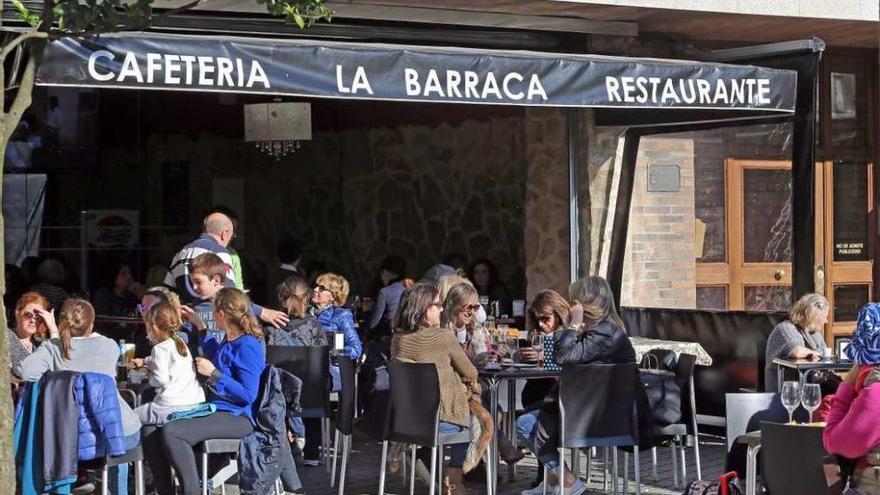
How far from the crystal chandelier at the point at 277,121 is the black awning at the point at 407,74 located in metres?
5.11

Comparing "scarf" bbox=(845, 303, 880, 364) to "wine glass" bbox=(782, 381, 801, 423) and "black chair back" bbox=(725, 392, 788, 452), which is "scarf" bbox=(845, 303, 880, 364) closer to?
"wine glass" bbox=(782, 381, 801, 423)

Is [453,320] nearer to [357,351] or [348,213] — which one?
[357,351]

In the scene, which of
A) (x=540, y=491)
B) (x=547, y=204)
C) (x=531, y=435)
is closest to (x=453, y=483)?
(x=540, y=491)

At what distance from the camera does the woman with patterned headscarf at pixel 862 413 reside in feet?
21.5

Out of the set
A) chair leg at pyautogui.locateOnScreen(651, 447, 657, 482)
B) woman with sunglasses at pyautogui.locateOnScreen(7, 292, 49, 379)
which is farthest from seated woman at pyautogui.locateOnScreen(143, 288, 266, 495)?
chair leg at pyautogui.locateOnScreen(651, 447, 657, 482)

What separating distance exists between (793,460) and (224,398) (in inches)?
133

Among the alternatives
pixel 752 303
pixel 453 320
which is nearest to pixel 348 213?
pixel 752 303

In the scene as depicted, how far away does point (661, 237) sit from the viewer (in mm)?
14344

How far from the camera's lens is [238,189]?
1864cm

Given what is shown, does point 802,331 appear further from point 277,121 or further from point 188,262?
point 277,121

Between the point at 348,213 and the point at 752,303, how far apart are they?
522cm

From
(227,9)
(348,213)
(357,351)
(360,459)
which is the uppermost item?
(227,9)

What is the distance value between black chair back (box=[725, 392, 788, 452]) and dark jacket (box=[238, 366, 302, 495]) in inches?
100

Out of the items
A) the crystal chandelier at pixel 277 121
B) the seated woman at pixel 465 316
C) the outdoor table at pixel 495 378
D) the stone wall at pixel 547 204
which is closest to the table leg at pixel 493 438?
the outdoor table at pixel 495 378
